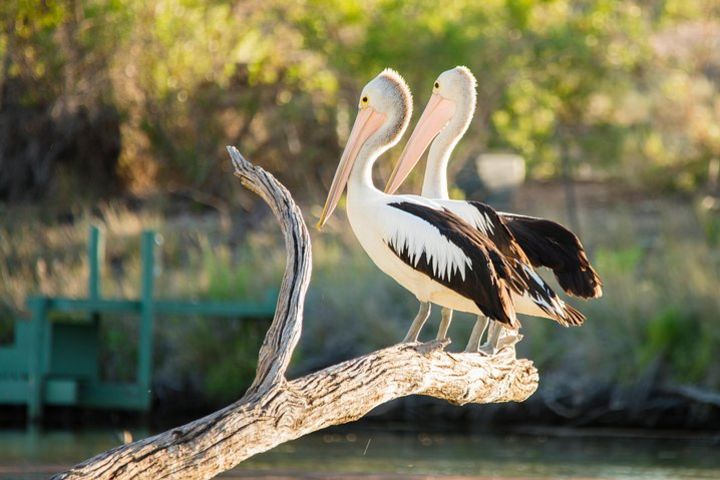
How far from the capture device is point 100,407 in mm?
14898

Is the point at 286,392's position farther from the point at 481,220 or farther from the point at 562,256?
the point at 562,256

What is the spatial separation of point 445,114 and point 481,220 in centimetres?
94

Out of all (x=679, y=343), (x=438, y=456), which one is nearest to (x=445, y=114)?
(x=438, y=456)

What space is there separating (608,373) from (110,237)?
7924 mm

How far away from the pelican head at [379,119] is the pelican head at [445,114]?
1.59 feet

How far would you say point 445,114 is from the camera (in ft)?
24.1

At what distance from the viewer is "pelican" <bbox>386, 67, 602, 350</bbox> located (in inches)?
259

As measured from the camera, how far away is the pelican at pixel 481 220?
21.6ft

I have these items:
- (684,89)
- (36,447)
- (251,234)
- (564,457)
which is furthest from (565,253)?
(684,89)

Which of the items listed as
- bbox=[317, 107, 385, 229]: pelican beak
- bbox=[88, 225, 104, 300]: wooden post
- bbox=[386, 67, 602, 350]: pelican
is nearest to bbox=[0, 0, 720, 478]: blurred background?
bbox=[88, 225, 104, 300]: wooden post

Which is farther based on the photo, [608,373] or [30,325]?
[30,325]

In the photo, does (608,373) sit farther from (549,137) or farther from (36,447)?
(549,137)

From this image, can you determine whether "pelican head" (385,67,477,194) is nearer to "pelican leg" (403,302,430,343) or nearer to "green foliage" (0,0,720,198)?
"pelican leg" (403,302,430,343)

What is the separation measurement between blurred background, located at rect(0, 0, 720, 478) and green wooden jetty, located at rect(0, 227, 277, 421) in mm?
344
